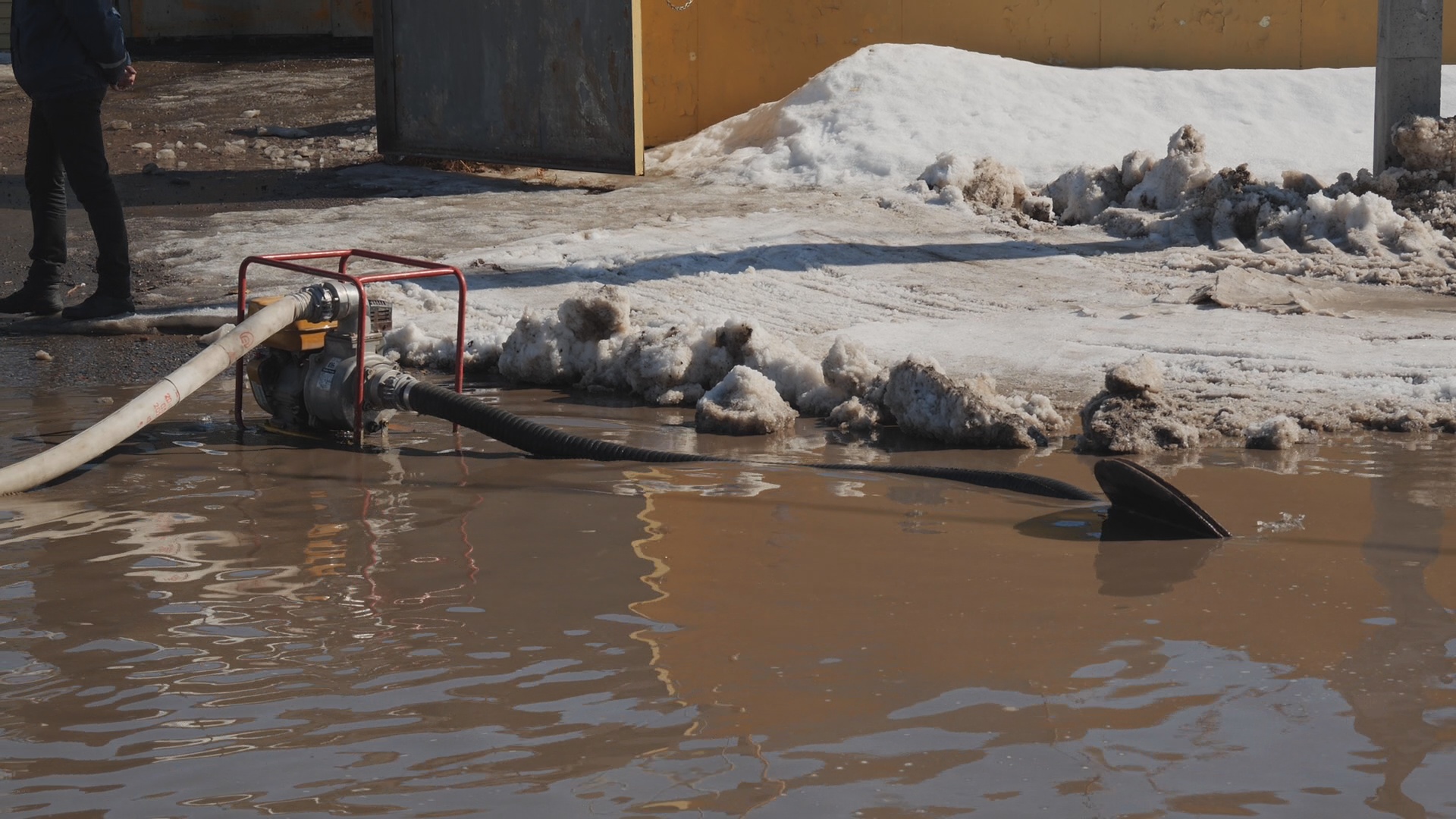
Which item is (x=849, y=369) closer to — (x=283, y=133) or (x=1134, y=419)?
(x=1134, y=419)

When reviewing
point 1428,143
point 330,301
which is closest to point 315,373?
point 330,301

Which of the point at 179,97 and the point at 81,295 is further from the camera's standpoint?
the point at 179,97

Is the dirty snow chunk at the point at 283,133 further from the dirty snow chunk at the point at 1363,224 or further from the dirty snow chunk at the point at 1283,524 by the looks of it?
the dirty snow chunk at the point at 1283,524

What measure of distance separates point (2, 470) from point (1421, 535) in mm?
3747

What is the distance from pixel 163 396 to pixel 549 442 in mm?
1146

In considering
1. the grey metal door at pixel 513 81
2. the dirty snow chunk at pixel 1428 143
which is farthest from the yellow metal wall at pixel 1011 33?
the dirty snow chunk at pixel 1428 143

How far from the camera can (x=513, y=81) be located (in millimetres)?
10211

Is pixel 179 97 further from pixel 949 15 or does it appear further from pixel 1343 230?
pixel 1343 230

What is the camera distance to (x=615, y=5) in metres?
9.54

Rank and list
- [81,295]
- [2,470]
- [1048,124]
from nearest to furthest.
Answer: [2,470]
[81,295]
[1048,124]

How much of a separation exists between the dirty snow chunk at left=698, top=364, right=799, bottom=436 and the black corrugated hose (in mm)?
398

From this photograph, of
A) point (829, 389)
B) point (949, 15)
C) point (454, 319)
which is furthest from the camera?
point (949, 15)

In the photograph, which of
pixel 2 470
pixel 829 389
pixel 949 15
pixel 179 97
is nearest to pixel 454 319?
pixel 829 389

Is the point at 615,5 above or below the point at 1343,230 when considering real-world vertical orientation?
above
